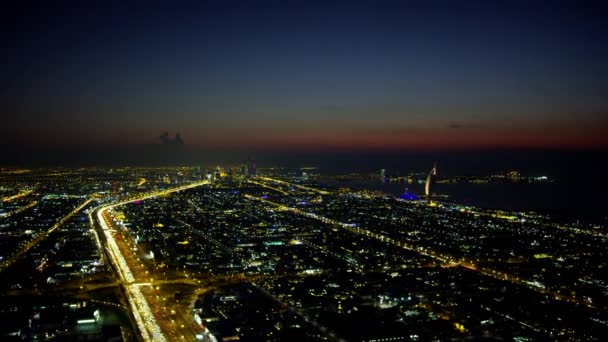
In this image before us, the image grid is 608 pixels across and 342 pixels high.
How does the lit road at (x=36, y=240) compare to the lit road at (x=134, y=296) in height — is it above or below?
below

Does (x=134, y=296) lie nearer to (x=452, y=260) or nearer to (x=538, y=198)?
(x=452, y=260)

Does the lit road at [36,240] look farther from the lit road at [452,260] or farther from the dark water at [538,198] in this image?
the dark water at [538,198]

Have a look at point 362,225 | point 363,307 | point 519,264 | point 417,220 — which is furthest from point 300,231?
point 363,307

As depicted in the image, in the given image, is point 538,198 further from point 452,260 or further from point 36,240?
point 36,240

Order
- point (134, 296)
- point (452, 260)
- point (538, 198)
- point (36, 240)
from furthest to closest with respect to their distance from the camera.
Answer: point (538, 198), point (36, 240), point (452, 260), point (134, 296)

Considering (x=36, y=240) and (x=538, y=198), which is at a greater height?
(x=36, y=240)

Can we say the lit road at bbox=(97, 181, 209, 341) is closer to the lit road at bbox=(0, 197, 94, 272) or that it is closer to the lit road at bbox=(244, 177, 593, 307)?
the lit road at bbox=(0, 197, 94, 272)

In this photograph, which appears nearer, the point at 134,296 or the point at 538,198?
the point at 134,296

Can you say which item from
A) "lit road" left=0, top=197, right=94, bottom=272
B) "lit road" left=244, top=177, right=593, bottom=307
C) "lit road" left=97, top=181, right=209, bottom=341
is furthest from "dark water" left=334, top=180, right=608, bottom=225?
"lit road" left=0, top=197, right=94, bottom=272

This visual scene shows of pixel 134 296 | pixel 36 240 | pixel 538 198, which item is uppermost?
pixel 134 296

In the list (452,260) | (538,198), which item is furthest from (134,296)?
(538,198)

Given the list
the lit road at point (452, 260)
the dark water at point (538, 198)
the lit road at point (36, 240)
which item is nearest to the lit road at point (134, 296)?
the lit road at point (36, 240)

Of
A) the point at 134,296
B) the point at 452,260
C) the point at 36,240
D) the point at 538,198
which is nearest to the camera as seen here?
the point at 134,296
